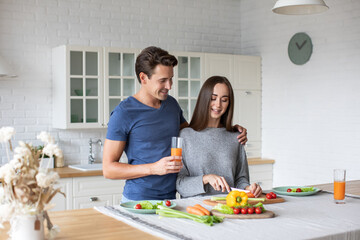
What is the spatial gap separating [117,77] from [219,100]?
7.89 feet

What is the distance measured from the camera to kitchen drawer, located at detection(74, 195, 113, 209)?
4.70 metres

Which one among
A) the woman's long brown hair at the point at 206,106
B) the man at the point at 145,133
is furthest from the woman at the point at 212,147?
the man at the point at 145,133

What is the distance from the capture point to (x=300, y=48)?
553 cm

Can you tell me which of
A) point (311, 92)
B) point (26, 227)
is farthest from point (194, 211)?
point (311, 92)

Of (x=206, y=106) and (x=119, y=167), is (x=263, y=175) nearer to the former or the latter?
(x=206, y=106)

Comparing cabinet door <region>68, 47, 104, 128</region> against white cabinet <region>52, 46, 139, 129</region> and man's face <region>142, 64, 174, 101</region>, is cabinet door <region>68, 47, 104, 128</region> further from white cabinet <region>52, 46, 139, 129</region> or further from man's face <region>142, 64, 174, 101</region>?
man's face <region>142, 64, 174, 101</region>

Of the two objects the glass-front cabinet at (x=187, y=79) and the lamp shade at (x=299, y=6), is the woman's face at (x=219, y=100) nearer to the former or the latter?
the lamp shade at (x=299, y=6)

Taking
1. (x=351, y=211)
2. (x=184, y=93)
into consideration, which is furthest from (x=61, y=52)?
(x=351, y=211)

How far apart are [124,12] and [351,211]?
3903 mm

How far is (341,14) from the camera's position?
5.05 m

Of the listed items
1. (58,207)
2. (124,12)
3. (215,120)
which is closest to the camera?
(215,120)

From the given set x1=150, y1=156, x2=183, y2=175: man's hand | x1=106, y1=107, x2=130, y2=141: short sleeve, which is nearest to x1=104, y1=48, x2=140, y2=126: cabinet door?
x1=106, y1=107, x2=130, y2=141: short sleeve

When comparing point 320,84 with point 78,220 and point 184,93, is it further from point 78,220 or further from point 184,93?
point 78,220

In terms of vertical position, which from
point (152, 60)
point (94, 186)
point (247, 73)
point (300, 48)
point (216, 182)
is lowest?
point (94, 186)
